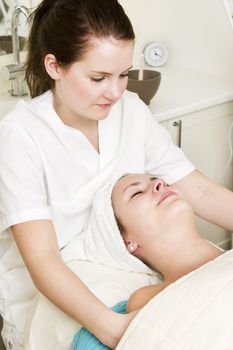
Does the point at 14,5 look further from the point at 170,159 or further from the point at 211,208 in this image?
the point at 211,208

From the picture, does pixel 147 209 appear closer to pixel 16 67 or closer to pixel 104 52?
pixel 104 52

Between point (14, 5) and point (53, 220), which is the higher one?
point (14, 5)

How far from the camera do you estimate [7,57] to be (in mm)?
2129

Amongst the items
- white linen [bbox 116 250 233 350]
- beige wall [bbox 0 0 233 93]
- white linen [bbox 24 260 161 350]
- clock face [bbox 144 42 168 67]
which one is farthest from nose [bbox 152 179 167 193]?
clock face [bbox 144 42 168 67]

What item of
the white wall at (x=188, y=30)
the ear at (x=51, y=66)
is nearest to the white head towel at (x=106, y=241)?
the ear at (x=51, y=66)

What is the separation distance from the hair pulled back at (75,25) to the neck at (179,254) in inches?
20.2

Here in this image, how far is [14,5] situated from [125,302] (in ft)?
4.28

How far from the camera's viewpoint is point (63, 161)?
145 centimetres

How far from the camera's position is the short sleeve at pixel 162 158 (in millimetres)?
1616

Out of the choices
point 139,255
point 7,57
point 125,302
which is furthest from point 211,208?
point 7,57

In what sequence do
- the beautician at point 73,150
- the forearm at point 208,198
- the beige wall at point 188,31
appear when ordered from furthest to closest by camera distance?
the beige wall at point 188,31 → the forearm at point 208,198 → the beautician at point 73,150

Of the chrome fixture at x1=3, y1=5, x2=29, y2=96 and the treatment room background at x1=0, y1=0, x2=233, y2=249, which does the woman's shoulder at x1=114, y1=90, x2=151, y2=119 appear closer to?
the treatment room background at x1=0, y1=0, x2=233, y2=249

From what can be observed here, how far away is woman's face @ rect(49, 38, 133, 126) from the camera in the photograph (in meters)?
1.30

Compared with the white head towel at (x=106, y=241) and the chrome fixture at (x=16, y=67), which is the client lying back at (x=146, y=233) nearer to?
the white head towel at (x=106, y=241)
